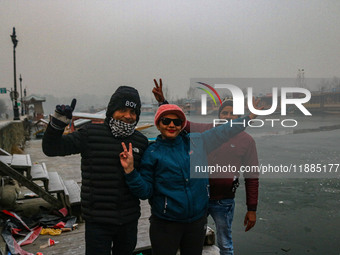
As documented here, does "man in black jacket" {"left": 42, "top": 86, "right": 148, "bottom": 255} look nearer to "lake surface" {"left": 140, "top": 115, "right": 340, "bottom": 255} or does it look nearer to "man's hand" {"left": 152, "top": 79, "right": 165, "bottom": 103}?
"man's hand" {"left": 152, "top": 79, "right": 165, "bottom": 103}

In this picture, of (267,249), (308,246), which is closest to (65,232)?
(267,249)

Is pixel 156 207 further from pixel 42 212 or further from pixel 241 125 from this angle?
pixel 42 212

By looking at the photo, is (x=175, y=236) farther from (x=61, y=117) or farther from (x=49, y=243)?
(x=49, y=243)

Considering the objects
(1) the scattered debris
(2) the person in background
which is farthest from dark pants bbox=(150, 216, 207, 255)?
(1) the scattered debris

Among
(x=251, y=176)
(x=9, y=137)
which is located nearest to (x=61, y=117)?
(x=251, y=176)

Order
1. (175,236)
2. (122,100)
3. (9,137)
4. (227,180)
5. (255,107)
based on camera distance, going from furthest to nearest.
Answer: (9,137) → (227,180) → (255,107) → (122,100) → (175,236)

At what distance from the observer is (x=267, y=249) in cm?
588

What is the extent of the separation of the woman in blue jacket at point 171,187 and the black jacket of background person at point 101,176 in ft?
0.53

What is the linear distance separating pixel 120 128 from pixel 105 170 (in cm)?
39

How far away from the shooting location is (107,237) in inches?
95.1

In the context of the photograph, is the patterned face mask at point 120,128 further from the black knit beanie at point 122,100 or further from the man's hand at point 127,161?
the man's hand at point 127,161

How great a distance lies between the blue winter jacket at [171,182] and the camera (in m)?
2.32

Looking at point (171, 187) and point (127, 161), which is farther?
point (171, 187)

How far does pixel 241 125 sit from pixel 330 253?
502 cm
